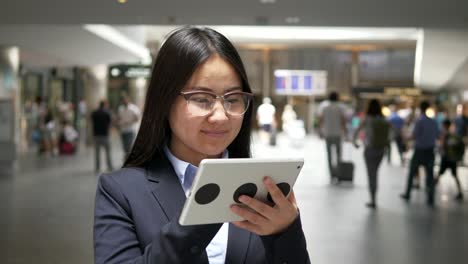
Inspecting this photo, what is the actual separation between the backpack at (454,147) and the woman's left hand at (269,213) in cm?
1079

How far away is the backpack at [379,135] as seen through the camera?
10367 millimetres

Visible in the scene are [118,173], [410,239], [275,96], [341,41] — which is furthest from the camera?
[275,96]

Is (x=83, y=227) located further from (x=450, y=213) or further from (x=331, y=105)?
(x=331, y=105)

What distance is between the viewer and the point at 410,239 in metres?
8.21

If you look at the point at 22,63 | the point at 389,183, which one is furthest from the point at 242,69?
the point at 22,63

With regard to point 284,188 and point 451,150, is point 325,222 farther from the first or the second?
point 284,188

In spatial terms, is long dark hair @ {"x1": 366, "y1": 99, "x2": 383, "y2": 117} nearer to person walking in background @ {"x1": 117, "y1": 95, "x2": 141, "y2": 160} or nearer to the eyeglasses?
person walking in background @ {"x1": 117, "y1": 95, "x2": 141, "y2": 160}

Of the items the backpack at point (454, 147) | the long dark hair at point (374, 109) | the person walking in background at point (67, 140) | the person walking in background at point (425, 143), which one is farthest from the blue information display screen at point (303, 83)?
the long dark hair at point (374, 109)

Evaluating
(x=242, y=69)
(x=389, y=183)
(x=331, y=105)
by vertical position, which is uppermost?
(x=242, y=69)

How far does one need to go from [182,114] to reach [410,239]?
709cm

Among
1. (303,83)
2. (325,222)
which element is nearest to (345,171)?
(325,222)

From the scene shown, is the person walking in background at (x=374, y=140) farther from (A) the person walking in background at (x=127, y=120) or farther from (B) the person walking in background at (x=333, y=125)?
(A) the person walking in background at (x=127, y=120)

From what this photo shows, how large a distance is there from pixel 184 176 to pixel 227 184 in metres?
0.42

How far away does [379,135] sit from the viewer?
34.0 feet
